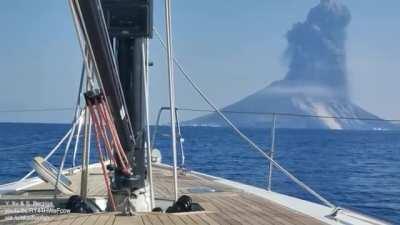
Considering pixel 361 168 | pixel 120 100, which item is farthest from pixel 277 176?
pixel 120 100

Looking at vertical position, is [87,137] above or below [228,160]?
above

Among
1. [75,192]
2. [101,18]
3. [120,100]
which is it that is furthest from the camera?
[75,192]

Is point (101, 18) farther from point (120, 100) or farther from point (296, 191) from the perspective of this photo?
point (296, 191)

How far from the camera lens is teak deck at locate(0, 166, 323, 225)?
6.91 m

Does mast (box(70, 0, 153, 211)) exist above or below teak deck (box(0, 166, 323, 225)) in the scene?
above

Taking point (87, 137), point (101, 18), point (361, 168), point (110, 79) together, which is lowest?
point (361, 168)

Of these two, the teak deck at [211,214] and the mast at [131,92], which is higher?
the mast at [131,92]

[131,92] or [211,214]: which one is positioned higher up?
[131,92]

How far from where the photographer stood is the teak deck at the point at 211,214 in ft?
22.7

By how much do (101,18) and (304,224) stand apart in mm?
3190

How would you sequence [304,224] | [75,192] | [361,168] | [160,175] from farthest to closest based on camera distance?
1. [361,168]
2. [160,175]
3. [75,192]
4. [304,224]

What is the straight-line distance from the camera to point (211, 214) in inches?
298

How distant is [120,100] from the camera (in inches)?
243

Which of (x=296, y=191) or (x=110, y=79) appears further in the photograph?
(x=296, y=191)
